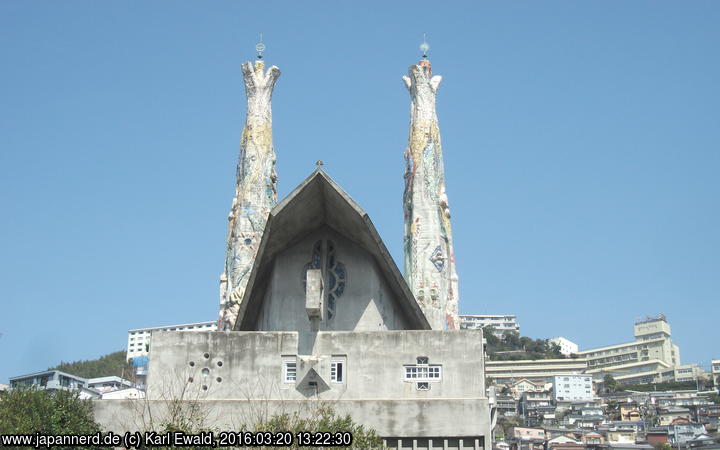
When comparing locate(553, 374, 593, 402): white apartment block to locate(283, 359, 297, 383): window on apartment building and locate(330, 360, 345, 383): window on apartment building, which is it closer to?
locate(330, 360, 345, 383): window on apartment building

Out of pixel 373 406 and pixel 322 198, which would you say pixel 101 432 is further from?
pixel 322 198

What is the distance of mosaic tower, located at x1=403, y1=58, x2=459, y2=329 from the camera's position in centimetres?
3234

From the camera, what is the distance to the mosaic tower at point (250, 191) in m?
33.0

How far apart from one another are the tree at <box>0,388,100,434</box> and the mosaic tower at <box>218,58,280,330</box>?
11.4 meters

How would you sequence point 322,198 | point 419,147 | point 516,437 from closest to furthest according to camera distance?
1. point 322,198
2. point 419,147
3. point 516,437

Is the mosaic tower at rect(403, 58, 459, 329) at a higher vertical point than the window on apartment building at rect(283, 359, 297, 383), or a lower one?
higher

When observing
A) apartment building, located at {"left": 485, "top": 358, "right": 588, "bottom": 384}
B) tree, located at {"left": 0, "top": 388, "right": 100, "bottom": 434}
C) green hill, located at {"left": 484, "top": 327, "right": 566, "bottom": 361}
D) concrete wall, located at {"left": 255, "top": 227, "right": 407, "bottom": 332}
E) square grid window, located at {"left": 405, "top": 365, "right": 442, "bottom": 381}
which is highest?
green hill, located at {"left": 484, "top": 327, "right": 566, "bottom": 361}

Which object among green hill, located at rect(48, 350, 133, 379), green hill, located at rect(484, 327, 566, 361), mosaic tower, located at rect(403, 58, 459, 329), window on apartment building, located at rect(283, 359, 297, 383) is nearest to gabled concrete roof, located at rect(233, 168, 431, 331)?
window on apartment building, located at rect(283, 359, 297, 383)

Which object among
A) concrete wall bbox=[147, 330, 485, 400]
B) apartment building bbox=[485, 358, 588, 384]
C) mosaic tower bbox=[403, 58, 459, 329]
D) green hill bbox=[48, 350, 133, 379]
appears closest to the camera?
concrete wall bbox=[147, 330, 485, 400]

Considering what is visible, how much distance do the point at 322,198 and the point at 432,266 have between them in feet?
32.2

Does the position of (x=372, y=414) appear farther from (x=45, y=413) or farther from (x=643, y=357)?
(x=643, y=357)

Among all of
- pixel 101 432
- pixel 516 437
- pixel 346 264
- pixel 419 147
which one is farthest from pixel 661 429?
pixel 101 432

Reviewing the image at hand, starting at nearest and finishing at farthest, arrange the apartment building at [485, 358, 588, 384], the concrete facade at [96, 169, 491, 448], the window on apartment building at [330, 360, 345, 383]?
the concrete facade at [96, 169, 491, 448] < the window on apartment building at [330, 360, 345, 383] < the apartment building at [485, 358, 588, 384]

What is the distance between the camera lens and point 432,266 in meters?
32.5
